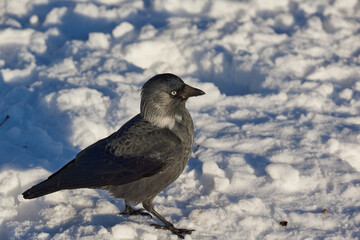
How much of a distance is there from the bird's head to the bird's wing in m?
0.08

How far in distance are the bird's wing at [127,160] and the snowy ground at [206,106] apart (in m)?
0.35

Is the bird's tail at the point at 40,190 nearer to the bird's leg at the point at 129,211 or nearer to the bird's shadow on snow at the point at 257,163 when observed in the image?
the bird's leg at the point at 129,211

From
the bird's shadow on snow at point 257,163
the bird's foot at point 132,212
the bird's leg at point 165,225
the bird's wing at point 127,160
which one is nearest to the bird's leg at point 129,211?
the bird's foot at point 132,212

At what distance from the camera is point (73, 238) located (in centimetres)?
321

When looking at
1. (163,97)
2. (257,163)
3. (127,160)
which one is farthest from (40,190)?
(257,163)

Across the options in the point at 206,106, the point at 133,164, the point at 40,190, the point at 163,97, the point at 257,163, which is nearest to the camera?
the point at 40,190

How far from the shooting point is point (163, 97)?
11.3 ft

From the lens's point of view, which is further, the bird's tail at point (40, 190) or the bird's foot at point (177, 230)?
the bird's foot at point (177, 230)

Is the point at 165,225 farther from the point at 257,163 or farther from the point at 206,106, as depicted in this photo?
the point at 206,106

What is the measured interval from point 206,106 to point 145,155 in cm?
189

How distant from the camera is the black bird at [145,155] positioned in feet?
10.9

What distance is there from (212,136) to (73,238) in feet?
6.25

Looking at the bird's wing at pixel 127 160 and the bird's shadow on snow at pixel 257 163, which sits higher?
the bird's wing at pixel 127 160

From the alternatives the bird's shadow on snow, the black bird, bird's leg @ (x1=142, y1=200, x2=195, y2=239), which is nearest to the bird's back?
the black bird
